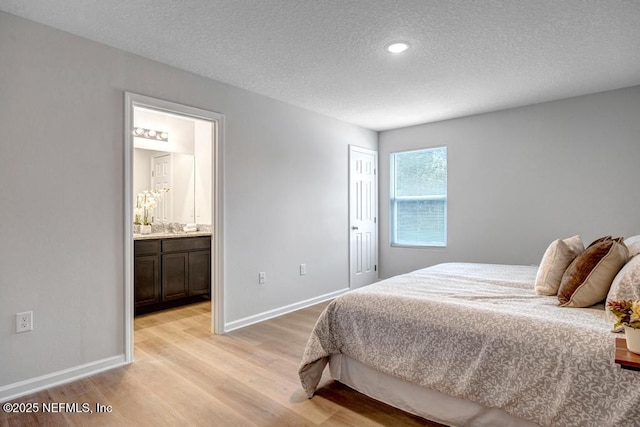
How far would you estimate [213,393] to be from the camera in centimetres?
222

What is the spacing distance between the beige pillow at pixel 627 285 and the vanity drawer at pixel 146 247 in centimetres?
405

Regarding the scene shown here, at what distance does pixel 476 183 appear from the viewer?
4.47m

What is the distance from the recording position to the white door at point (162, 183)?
4785 mm

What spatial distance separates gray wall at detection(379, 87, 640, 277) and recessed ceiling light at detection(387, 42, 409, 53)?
89.8 inches

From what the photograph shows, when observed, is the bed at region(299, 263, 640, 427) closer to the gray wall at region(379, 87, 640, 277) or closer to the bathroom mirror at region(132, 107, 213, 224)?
the gray wall at region(379, 87, 640, 277)

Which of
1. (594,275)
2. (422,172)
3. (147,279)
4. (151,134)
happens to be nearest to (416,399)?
(594,275)

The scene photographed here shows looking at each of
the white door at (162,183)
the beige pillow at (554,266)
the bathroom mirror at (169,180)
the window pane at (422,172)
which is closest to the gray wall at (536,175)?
the window pane at (422,172)

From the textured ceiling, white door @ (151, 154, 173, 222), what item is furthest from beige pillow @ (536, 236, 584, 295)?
white door @ (151, 154, 173, 222)

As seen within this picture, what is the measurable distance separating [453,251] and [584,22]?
9.76 ft

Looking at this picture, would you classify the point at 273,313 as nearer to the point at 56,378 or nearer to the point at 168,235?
the point at 168,235

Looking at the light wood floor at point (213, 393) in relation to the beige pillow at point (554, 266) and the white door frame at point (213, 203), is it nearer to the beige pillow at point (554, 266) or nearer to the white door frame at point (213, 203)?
the white door frame at point (213, 203)

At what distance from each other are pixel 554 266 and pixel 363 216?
10.1ft

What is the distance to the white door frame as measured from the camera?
8.82ft

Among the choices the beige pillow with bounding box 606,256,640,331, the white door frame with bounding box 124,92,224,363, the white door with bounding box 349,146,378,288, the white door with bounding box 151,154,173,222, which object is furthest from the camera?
the white door with bounding box 349,146,378,288
